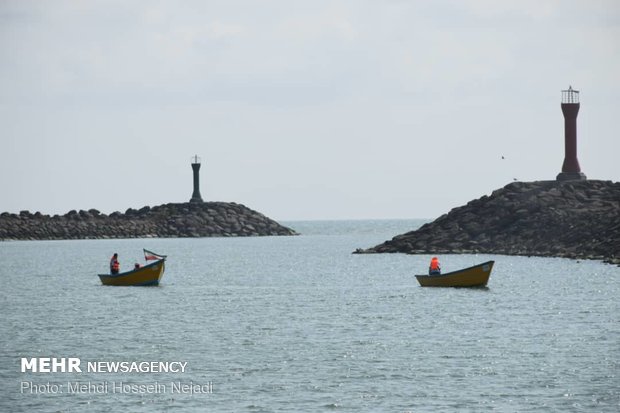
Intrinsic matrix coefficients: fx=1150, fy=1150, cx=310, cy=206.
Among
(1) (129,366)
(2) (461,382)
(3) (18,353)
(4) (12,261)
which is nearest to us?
(2) (461,382)

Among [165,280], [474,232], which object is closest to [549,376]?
[165,280]

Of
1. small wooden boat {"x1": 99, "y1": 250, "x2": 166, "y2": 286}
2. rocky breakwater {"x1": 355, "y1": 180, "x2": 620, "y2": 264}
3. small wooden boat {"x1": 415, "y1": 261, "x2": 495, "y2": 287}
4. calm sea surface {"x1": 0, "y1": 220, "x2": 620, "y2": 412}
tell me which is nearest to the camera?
calm sea surface {"x1": 0, "y1": 220, "x2": 620, "y2": 412}

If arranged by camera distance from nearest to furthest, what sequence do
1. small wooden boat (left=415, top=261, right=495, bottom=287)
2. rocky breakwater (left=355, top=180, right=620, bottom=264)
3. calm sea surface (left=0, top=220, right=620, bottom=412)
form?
calm sea surface (left=0, top=220, right=620, bottom=412)
small wooden boat (left=415, top=261, right=495, bottom=287)
rocky breakwater (left=355, top=180, right=620, bottom=264)

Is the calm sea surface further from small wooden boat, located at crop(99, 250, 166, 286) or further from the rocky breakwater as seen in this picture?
the rocky breakwater

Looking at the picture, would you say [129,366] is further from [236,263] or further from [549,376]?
[236,263]

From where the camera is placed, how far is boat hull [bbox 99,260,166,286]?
251 feet

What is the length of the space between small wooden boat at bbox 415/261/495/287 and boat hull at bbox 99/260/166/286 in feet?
58.7

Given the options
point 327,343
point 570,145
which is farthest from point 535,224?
point 327,343

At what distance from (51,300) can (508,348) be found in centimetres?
3588

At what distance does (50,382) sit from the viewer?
3778 centimetres

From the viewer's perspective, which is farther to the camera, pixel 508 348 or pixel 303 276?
pixel 303 276

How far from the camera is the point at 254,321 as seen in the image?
2255 inches

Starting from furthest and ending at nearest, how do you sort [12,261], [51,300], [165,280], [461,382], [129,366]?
[12,261], [165,280], [51,300], [129,366], [461,382]

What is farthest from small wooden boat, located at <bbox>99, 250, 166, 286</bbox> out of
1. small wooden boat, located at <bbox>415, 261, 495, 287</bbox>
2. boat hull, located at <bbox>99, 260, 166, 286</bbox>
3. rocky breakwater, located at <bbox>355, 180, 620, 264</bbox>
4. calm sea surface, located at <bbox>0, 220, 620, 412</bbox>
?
rocky breakwater, located at <bbox>355, 180, 620, 264</bbox>
